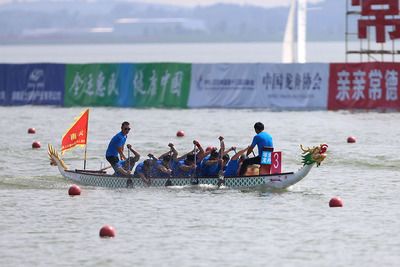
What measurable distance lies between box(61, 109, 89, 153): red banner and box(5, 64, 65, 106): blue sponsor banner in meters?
26.9

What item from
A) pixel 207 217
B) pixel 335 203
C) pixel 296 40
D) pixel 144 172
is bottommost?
pixel 207 217

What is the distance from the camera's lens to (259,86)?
53.9m

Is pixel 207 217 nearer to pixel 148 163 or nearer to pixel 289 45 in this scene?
pixel 148 163

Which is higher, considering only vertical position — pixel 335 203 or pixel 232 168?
pixel 232 168

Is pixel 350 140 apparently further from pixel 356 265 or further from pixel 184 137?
pixel 356 265

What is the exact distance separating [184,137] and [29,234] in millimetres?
20973

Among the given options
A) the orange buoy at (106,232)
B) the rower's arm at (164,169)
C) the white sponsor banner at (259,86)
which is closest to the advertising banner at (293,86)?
the white sponsor banner at (259,86)

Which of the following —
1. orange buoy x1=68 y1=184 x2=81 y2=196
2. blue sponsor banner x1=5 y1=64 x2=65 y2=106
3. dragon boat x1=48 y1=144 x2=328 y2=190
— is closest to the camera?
dragon boat x1=48 y1=144 x2=328 y2=190

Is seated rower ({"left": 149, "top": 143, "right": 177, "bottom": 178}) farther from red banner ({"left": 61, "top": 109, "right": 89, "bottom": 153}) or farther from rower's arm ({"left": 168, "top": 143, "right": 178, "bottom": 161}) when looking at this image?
red banner ({"left": 61, "top": 109, "right": 89, "bottom": 153})

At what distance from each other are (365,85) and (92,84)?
1250 cm

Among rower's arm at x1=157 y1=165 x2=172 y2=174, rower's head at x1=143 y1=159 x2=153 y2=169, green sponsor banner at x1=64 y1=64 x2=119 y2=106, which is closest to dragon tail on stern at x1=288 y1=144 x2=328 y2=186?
rower's arm at x1=157 y1=165 x2=172 y2=174

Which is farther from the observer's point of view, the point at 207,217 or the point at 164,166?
the point at 164,166

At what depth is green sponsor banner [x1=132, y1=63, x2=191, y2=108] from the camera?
55.7 m

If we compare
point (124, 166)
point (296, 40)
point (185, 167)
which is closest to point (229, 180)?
point (185, 167)
